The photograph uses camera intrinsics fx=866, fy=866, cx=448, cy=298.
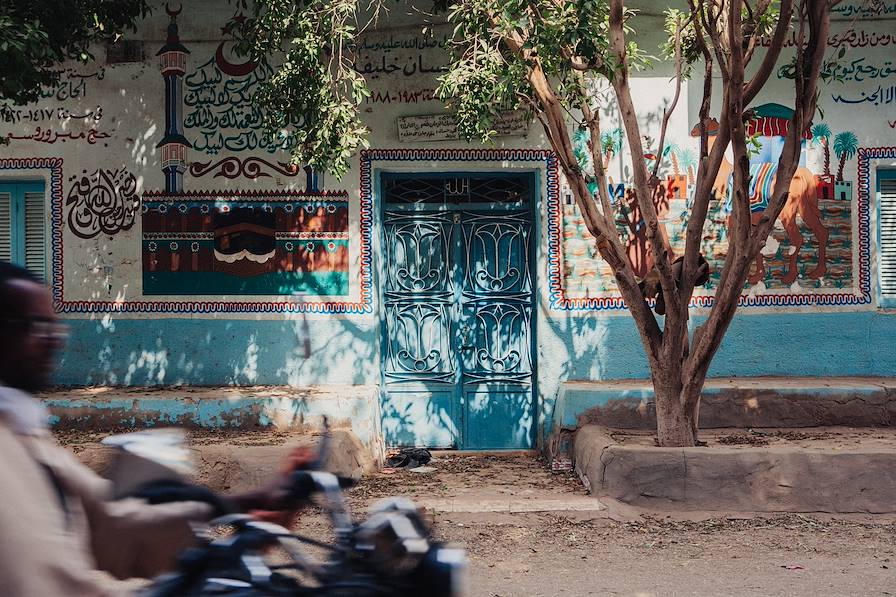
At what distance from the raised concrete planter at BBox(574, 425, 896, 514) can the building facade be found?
2016 mm

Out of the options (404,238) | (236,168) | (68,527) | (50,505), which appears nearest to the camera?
(50,505)

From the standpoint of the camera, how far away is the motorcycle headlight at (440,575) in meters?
1.86

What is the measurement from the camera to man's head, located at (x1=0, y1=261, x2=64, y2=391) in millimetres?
1820

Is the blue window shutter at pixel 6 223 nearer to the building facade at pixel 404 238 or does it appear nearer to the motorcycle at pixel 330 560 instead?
the building facade at pixel 404 238

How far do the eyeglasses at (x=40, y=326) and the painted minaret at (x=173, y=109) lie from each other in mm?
6870

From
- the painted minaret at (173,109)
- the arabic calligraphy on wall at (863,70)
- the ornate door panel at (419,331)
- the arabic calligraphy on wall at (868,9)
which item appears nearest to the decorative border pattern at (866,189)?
the arabic calligraphy on wall at (863,70)

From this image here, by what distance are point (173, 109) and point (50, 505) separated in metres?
7.39

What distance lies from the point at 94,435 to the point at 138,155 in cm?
278

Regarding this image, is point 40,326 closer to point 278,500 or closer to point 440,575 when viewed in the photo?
point 278,500

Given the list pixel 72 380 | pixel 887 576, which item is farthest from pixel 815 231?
pixel 72 380

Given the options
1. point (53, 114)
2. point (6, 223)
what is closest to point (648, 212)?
point (53, 114)

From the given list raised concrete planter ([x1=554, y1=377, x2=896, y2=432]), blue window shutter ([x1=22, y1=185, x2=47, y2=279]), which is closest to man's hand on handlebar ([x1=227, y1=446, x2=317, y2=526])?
raised concrete planter ([x1=554, y1=377, x2=896, y2=432])

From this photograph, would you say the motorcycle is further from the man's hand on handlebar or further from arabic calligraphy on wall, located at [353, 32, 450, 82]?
arabic calligraphy on wall, located at [353, 32, 450, 82]

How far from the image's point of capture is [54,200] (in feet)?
28.2
